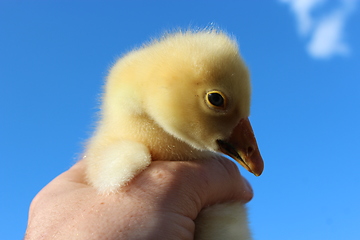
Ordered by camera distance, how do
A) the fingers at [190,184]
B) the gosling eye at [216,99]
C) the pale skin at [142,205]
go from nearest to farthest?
the pale skin at [142,205]
the fingers at [190,184]
the gosling eye at [216,99]

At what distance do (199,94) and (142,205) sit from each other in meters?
0.65

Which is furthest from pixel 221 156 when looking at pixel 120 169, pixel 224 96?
pixel 120 169

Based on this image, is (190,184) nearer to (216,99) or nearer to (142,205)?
(142,205)

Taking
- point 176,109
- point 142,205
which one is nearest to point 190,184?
point 142,205

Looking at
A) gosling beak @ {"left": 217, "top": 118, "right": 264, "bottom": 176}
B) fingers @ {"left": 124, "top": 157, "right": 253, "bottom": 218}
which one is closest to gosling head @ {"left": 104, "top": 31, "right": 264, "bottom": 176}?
gosling beak @ {"left": 217, "top": 118, "right": 264, "bottom": 176}

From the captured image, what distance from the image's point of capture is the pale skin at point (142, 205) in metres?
1.71

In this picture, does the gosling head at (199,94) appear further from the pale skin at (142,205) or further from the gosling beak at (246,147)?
the pale skin at (142,205)

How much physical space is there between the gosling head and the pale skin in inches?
7.8

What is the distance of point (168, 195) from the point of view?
1863mm

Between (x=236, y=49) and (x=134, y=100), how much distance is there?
25.4 inches

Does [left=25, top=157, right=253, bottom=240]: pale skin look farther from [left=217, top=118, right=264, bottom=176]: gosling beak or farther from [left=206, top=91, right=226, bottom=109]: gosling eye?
[left=206, top=91, right=226, bottom=109]: gosling eye

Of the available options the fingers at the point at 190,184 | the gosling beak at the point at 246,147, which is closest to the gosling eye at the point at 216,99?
the gosling beak at the point at 246,147

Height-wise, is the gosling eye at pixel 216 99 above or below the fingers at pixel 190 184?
above

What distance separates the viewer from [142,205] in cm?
179
